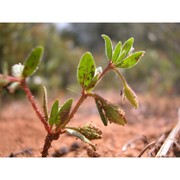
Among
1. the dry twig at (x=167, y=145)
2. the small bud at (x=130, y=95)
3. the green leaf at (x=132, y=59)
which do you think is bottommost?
the dry twig at (x=167, y=145)

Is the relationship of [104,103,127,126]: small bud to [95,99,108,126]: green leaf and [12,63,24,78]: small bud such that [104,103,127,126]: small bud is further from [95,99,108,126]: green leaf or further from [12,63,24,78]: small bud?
[12,63,24,78]: small bud

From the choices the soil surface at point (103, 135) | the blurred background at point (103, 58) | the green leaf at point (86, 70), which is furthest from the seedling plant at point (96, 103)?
the blurred background at point (103, 58)

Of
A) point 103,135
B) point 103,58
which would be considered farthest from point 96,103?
point 103,58

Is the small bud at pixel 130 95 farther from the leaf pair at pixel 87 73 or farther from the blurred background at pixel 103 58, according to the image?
the blurred background at pixel 103 58

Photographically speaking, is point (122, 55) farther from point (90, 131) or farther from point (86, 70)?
point (90, 131)
